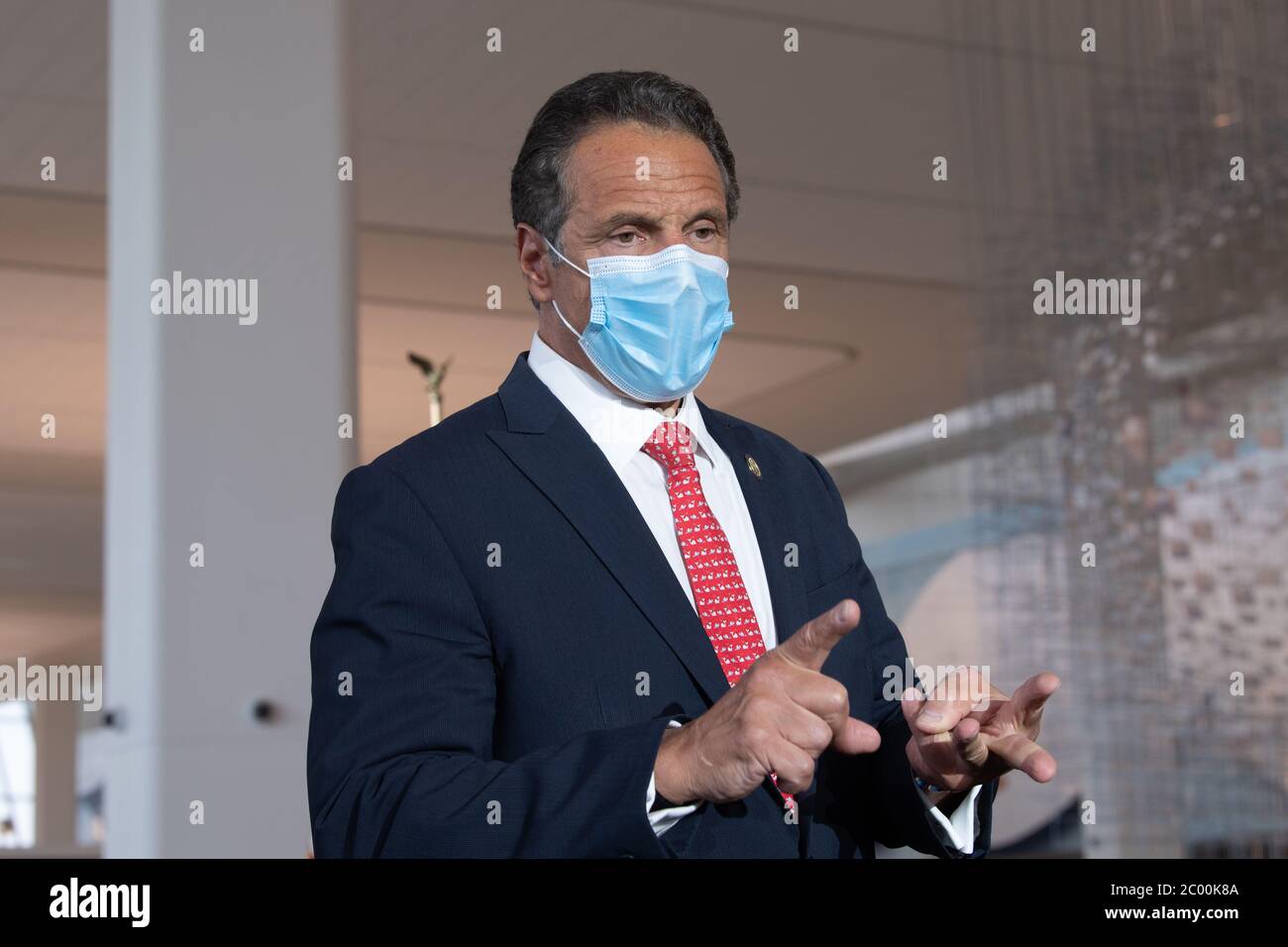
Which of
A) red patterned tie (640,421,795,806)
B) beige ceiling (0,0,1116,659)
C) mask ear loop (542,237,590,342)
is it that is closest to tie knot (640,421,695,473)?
red patterned tie (640,421,795,806)

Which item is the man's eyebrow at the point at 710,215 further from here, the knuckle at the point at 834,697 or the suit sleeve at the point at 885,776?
the knuckle at the point at 834,697

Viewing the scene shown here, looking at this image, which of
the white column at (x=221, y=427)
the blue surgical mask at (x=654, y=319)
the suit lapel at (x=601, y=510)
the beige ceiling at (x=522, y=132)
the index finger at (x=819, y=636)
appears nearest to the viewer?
the index finger at (x=819, y=636)

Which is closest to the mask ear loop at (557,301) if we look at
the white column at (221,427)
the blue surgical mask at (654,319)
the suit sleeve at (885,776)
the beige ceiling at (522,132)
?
the blue surgical mask at (654,319)

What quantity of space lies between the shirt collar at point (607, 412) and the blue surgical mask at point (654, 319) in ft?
0.06

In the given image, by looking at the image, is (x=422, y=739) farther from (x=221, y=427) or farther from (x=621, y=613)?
(x=221, y=427)

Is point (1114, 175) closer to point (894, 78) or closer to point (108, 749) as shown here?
point (894, 78)

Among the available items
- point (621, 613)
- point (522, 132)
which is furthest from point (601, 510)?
point (522, 132)

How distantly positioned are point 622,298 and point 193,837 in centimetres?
189

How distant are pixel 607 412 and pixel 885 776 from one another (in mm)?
437

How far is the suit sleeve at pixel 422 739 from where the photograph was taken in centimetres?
115

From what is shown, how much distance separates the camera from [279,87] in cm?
327

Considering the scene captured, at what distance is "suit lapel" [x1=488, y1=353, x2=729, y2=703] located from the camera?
1.31 m
